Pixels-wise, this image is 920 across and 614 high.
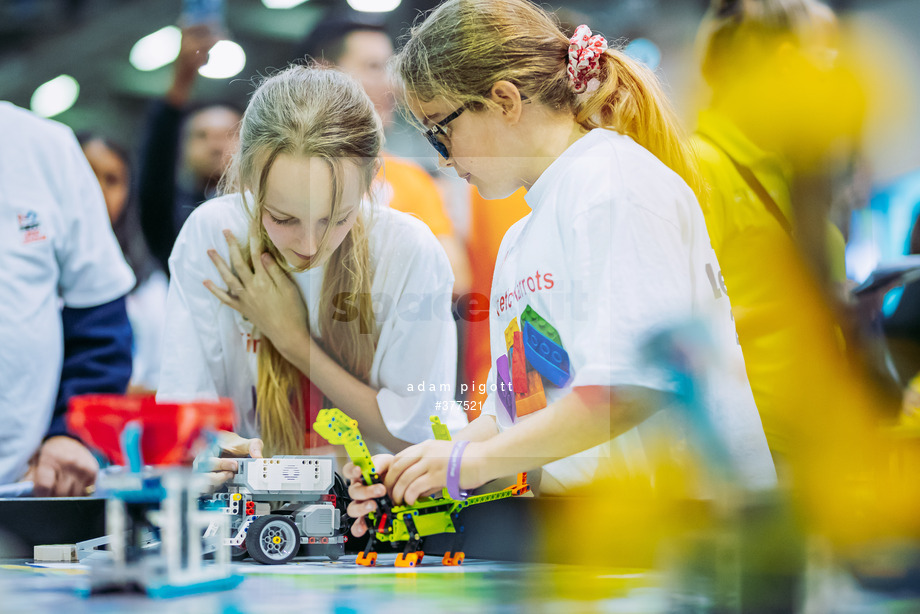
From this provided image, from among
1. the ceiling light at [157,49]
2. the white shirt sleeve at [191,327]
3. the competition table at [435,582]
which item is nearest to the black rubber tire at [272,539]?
the competition table at [435,582]

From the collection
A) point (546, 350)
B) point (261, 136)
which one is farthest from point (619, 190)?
point (261, 136)

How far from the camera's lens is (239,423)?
5.59ft

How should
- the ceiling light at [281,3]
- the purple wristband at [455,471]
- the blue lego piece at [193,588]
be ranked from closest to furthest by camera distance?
the blue lego piece at [193,588], the purple wristband at [455,471], the ceiling light at [281,3]

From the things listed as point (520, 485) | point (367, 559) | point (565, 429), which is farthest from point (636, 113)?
point (367, 559)

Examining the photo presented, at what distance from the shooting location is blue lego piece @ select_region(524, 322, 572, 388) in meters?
1.44

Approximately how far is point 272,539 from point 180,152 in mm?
943

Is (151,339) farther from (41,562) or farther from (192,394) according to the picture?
(41,562)

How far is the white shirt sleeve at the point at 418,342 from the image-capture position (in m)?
1.71

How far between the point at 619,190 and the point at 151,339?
113cm

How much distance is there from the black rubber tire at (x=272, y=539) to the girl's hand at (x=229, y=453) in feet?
0.49

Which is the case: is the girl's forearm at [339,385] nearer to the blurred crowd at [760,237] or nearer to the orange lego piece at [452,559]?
the blurred crowd at [760,237]

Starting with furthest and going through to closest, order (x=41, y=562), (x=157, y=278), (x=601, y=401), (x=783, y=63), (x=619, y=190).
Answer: (x=157, y=278) → (x=783, y=63) → (x=41, y=562) → (x=619, y=190) → (x=601, y=401)

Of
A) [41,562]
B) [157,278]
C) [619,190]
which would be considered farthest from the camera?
[157,278]

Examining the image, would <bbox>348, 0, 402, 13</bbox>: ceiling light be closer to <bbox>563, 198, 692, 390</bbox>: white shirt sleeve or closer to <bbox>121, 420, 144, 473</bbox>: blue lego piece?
<bbox>563, 198, 692, 390</bbox>: white shirt sleeve
